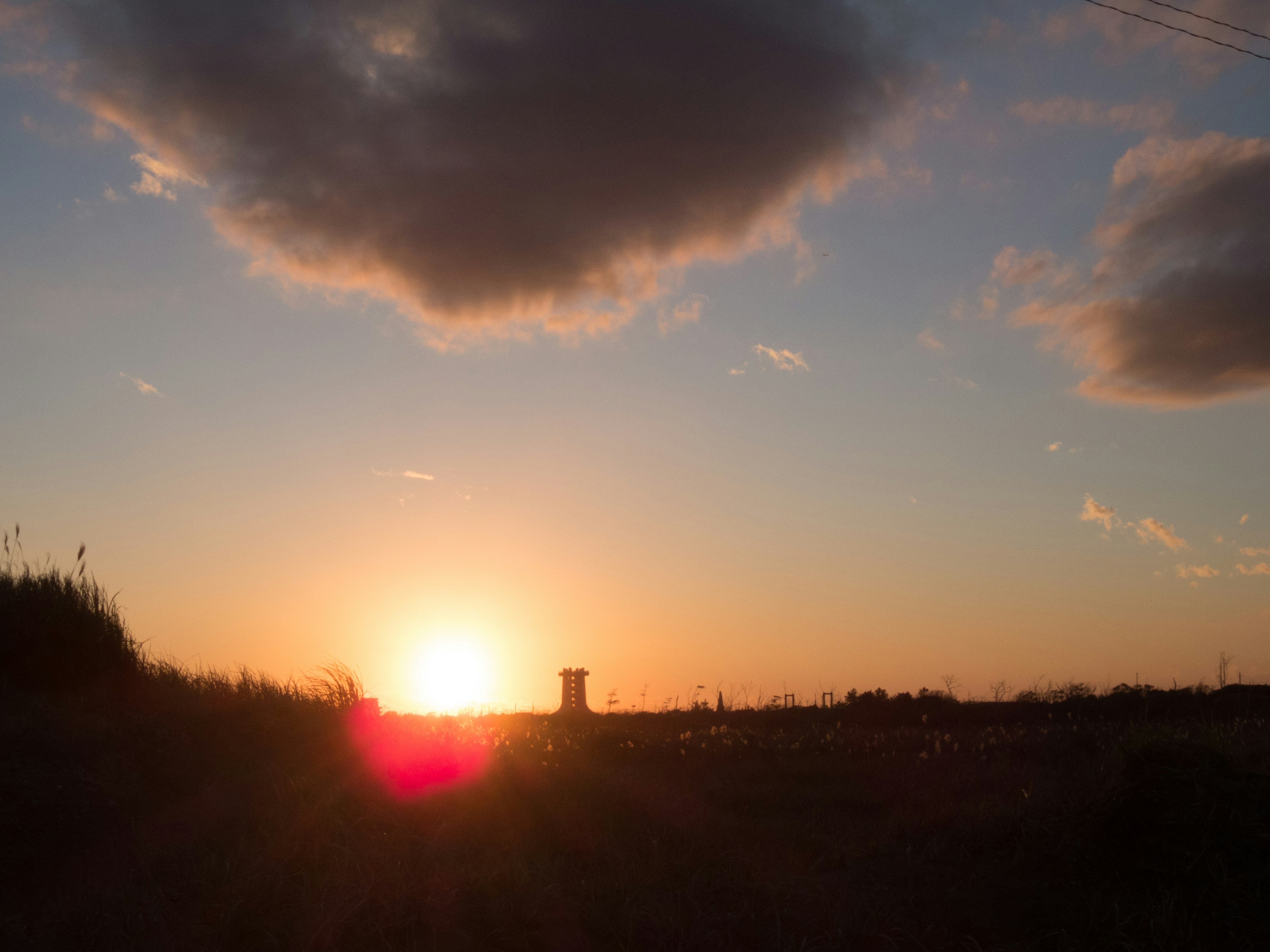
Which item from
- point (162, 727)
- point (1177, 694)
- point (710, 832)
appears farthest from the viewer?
point (1177, 694)

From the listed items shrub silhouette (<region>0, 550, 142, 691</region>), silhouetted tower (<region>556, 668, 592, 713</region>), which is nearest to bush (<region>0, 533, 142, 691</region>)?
shrub silhouette (<region>0, 550, 142, 691</region>)

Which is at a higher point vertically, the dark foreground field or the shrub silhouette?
the shrub silhouette

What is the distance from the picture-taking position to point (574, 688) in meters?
30.7

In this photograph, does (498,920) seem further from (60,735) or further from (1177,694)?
(1177,694)

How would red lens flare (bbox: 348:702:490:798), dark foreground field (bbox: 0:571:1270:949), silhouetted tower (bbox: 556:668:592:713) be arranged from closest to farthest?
dark foreground field (bbox: 0:571:1270:949), red lens flare (bbox: 348:702:490:798), silhouetted tower (bbox: 556:668:592:713)

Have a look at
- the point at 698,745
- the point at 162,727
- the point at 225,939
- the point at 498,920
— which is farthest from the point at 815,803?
the point at 162,727

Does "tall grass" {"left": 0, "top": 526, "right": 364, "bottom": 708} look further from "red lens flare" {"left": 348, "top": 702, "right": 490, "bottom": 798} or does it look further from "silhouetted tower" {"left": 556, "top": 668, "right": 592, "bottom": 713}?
"silhouetted tower" {"left": 556, "top": 668, "right": 592, "bottom": 713}

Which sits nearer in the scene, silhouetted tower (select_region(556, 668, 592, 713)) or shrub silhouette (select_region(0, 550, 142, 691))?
shrub silhouette (select_region(0, 550, 142, 691))

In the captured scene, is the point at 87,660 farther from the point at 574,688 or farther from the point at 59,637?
the point at 574,688

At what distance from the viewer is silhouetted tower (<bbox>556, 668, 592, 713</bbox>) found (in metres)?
30.2

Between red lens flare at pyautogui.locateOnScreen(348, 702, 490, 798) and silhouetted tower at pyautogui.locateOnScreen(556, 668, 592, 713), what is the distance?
59.1 feet

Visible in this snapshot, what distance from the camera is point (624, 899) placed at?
6043 millimetres

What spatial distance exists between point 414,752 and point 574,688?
21375mm

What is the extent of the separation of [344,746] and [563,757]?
9.19 ft
